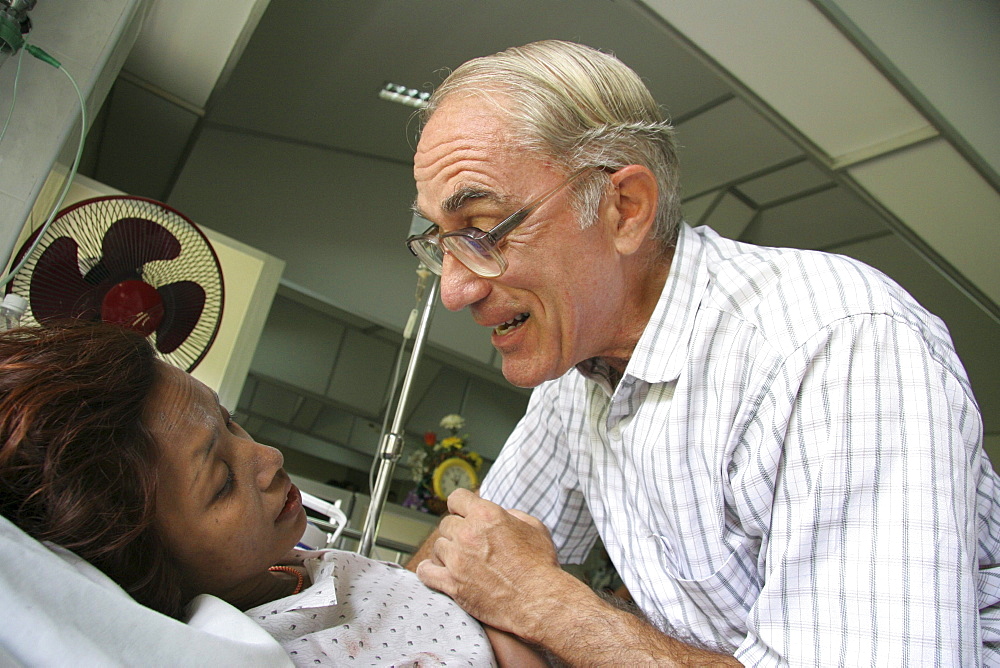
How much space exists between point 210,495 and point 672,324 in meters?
0.73

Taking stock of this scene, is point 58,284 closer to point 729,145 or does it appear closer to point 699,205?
point 729,145

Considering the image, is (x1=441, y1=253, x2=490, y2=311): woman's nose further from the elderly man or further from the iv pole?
the iv pole

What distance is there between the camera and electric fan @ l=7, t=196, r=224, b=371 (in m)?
1.62

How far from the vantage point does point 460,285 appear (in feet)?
4.00

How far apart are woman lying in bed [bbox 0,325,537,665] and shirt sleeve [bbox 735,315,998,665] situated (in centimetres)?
40

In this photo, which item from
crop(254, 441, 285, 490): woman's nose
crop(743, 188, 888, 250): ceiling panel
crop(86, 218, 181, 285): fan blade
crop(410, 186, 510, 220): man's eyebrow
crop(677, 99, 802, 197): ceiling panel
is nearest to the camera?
crop(254, 441, 285, 490): woman's nose

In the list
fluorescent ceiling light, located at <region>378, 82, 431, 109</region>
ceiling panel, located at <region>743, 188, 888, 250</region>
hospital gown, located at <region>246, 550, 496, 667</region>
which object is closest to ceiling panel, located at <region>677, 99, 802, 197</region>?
ceiling panel, located at <region>743, 188, 888, 250</region>

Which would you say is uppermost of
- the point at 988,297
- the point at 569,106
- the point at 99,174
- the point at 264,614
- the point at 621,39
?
the point at 621,39

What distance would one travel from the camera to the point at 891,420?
88 centimetres

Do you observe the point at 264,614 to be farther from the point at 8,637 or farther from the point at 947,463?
the point at 947,463

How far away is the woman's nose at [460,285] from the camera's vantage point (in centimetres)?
122

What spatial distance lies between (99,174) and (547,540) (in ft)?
14.1

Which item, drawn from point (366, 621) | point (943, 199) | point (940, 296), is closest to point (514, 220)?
point (366, 621)

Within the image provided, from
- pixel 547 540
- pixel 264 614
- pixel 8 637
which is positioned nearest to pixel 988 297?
pixel 547 540
